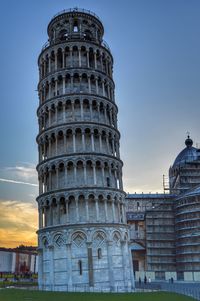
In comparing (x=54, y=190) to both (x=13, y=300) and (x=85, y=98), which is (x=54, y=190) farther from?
(x=13, y=300)

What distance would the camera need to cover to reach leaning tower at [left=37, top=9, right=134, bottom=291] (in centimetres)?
4459

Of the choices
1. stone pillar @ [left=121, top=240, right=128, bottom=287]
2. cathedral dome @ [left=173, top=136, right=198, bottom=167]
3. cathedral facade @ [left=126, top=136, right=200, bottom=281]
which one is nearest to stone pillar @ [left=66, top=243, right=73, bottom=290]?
stone pillar @ [left=121, top=240, right=128, bottom=287]

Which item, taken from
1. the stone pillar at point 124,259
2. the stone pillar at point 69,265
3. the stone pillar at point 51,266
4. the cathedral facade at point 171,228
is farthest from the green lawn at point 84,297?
the cathedral facade at point 171,228

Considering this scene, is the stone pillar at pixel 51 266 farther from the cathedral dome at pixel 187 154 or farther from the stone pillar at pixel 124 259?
the cathedral dome at pixel 187 154

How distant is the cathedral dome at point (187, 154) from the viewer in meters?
99.6

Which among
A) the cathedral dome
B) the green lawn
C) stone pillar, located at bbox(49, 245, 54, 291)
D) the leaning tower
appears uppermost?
the cathedral dome

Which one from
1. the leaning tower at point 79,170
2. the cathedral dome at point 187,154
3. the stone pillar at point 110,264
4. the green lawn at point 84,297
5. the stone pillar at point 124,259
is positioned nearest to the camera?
the green lawn at point 84,297

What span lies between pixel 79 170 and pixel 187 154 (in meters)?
58.4

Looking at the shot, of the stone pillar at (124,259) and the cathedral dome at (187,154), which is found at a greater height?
the cathedral dome at (187,154)

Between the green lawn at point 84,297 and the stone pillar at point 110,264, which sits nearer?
the green lawn at point 84,297

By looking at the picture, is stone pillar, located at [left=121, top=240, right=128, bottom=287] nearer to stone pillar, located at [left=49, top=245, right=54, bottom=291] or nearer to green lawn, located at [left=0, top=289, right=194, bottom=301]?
stone pillar, located at [left=49, top=245, right=54, bottom=291]

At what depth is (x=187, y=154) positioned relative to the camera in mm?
100812

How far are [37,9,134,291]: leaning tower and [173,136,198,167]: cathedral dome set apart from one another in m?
48.8

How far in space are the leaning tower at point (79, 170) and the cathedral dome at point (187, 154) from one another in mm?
48805
